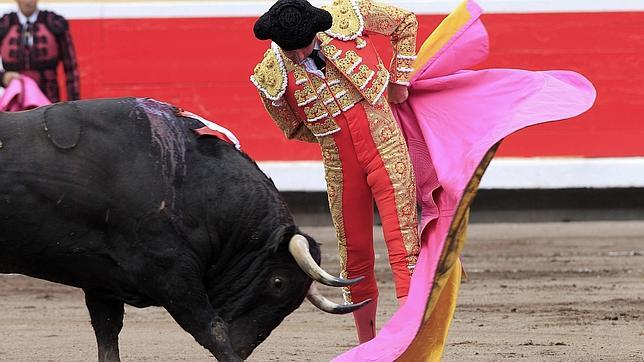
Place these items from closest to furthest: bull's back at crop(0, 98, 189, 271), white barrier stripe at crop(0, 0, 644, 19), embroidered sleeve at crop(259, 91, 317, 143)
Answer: bull's back at crop(0, 98, 189, 271) → embroidered sleeve at crop(259, 91, 317, 143) → white barrier stripe at crop(0, 0, 644, 19)

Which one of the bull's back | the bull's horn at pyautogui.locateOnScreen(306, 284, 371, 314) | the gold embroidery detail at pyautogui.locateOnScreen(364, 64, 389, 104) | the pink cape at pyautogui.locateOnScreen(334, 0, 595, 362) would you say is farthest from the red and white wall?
the bull's back

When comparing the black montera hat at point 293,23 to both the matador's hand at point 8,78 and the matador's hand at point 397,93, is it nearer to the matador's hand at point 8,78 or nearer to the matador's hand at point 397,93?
the matador's hand at point 397,93

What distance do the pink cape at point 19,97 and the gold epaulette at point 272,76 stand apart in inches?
112

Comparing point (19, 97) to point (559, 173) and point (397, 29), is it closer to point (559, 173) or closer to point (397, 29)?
point (397, 29)

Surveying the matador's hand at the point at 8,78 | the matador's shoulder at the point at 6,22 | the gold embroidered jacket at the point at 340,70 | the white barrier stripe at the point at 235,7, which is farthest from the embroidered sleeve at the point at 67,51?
the gold embroidered jacket at the point at 340,70

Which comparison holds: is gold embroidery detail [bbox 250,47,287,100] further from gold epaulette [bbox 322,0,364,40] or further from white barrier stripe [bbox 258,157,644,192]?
white barrier stripe [bbox 258,157,644,192]

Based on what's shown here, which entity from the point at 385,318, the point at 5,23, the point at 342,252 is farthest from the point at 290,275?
the point at 5,23

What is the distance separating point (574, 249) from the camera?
7.44m

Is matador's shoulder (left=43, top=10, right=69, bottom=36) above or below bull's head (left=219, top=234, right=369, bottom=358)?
below

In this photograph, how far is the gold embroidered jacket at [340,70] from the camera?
157 inches

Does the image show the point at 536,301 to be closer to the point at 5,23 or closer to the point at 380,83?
the point at 380,83

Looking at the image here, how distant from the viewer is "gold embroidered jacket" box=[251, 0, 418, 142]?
3984 mm

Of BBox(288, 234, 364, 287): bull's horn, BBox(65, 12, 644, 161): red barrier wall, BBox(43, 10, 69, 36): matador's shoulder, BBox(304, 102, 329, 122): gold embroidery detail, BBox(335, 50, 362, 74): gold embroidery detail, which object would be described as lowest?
BBox(65, 12, 644, 161): red barrier wall

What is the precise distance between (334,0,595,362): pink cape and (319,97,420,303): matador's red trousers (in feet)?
0.22
